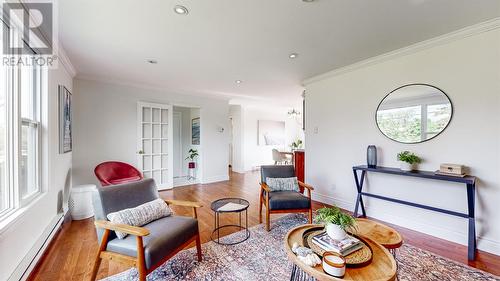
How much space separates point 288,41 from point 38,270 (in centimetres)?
355


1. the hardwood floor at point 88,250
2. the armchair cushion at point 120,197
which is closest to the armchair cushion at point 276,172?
the hardwood floor at point 88,250

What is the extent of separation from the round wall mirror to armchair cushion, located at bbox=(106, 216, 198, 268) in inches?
115

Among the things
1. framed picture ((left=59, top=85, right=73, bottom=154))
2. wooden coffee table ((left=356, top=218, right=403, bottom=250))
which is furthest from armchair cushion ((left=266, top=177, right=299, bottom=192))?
framed picture ((left=59, top=85, right=73, bottom=154))

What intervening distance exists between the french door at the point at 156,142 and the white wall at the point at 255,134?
2877 mm

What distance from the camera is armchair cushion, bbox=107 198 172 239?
67.3 inches

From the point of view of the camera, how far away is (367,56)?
2.95 meters

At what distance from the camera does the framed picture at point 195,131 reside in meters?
5.67

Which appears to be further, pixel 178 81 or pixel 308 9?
pixel 178 81

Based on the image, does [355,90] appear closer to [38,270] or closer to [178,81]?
[178,81]

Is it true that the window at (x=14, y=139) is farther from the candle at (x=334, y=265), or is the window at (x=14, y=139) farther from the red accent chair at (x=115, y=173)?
the candle at (x=334, y=265)

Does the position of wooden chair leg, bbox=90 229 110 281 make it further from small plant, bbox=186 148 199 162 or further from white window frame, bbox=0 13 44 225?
small plant, bbox=186 148 199 162

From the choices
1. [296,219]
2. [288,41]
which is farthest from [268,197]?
[288,41]

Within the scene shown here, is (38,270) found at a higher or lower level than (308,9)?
lower

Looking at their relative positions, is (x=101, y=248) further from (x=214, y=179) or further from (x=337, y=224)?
(x=214, y=179)
